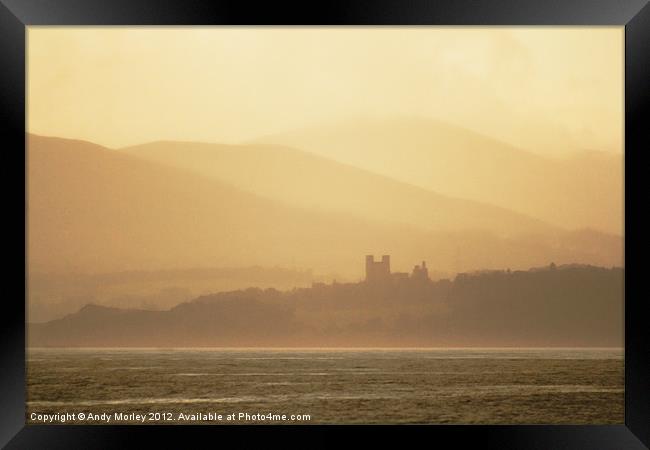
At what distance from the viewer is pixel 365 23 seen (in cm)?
487

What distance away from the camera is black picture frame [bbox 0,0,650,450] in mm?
4891

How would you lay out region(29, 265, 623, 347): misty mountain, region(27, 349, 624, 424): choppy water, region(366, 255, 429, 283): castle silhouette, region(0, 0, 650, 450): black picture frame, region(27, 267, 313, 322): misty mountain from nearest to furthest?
region(0, 0, 650, 450): black picture frame
region(27, 267, 313, 322): misty mountain
region(29, 265, 623, 347): misty mountain
region(366, 255, 429, 283): castle silhouette
region(27, 349, 624, 424): choppy water

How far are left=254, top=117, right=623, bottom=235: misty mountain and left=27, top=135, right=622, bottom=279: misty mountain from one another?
0.42 metres

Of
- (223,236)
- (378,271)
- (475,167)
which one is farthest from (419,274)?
(223,236)

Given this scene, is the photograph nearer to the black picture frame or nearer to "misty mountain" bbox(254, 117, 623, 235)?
"misty mountain" bbox(254, 117, 623, 235)

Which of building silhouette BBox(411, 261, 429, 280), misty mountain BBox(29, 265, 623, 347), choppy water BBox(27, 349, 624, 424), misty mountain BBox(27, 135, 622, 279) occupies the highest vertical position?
misty mountain BBox(27, 135, 622, 279)

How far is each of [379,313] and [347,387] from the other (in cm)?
181

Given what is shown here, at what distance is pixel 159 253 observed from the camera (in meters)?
13.1

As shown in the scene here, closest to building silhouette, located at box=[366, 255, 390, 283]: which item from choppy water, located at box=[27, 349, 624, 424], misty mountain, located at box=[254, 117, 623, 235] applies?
misty mountain, located at box=[254, 117, 623, 235]

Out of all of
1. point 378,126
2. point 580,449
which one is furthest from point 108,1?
point 378,126

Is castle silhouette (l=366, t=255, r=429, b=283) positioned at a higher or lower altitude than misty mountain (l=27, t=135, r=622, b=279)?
lower

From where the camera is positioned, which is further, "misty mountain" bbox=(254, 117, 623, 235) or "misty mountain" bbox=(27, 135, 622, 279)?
"misty mountain" bbox=(27, 135, 622, 279)

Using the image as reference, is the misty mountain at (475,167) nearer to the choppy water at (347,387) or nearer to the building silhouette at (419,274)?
the building silhouette at (419,274)

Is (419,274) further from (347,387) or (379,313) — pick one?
(347,387)
